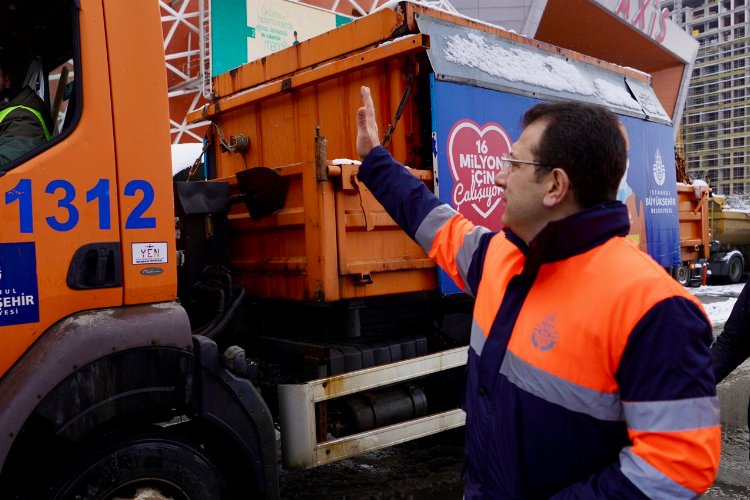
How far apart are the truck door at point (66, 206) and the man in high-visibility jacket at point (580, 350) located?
4.84 feet

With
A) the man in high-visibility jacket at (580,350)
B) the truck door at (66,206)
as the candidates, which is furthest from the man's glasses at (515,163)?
the truck door at (66,206)

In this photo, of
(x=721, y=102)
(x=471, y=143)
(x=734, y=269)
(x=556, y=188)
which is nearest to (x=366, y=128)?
(x=556, y=188)

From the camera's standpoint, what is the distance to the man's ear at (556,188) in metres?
1.44

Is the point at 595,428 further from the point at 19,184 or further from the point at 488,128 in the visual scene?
the point at 488,128

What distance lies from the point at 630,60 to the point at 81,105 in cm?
2958

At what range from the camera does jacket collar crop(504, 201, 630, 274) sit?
1.39 m

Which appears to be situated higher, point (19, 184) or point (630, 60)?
point (630, 60)

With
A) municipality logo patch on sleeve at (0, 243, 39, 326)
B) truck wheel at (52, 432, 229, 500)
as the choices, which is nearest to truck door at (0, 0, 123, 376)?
municipality logo patch on sleeve at (0, 243, 39, 326)

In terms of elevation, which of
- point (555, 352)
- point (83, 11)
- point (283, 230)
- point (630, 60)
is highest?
point (630, 60)

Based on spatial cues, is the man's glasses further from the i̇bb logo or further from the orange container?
the i̇bb logo

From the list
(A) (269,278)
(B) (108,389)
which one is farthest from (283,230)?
(B) (108,389)

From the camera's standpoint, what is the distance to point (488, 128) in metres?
3.91

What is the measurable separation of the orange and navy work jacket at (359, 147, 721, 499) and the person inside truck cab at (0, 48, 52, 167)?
1.77 metres

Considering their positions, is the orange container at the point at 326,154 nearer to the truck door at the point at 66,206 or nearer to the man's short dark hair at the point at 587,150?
the truck door at the point at 66,206
